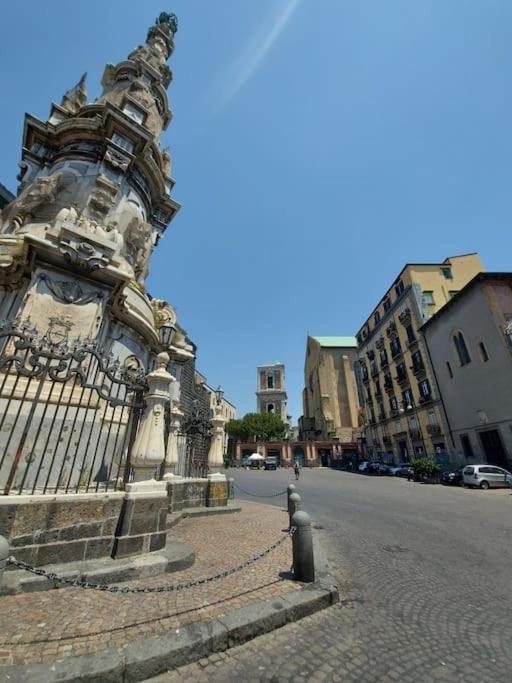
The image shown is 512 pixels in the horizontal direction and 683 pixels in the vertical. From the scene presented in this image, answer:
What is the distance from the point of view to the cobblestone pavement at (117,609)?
8.29ft

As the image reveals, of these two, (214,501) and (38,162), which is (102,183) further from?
(214,501)

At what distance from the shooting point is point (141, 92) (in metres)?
15.5

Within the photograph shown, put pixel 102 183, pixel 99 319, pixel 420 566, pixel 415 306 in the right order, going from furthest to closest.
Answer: pixel 415 306, pixel 102 183, pixel 99 319, pixel 420 566

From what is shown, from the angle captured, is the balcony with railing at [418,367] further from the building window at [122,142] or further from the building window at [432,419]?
Answer: the building window at [122,142]

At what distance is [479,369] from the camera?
2205 cm

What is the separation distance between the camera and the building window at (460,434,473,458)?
23.0 meters

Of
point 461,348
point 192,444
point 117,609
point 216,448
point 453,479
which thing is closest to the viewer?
point 117,609

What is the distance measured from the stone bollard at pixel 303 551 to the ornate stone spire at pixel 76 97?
20.5 meters

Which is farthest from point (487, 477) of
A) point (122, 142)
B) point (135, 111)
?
point (135, 111)

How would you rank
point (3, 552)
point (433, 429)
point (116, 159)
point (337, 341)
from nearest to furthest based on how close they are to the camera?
point (3, 552), point (116, 159), point (433, 429), point (337, 341)

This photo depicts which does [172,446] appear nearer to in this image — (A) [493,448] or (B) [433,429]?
(A) [493,448]

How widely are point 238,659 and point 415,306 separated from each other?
33766 millimetres

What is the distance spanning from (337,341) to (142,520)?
62.7 m

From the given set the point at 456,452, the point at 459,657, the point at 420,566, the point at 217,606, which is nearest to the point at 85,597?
the point at 217,606
